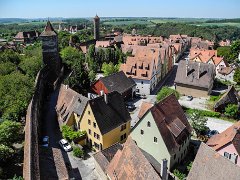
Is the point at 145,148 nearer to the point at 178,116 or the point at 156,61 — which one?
the point at 178,116

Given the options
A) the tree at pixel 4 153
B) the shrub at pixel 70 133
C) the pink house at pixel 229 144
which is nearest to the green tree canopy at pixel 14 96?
the shrub at pixel 70 133

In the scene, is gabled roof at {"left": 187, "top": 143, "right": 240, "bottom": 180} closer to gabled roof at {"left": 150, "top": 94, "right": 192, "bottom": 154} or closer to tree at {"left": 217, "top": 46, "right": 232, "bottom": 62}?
gabled roof at {"left": 150, "top": 94, "right": 192, "bottom": 154}

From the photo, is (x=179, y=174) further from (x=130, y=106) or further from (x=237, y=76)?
(x=237, y=76)

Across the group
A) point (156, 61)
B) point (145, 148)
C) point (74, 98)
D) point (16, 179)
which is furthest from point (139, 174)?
point (156, 61)

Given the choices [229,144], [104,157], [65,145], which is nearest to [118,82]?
[65,145]

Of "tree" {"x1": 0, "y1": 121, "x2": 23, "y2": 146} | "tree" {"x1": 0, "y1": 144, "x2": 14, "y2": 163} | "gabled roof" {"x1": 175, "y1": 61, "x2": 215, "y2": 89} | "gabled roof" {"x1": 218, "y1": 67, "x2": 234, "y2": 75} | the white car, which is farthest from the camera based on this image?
"gabled roof" {"x1": 218, "y1": 67, "x2": 234, "y2": 75}

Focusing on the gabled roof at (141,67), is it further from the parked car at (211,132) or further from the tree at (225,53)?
the tree at (225,53)

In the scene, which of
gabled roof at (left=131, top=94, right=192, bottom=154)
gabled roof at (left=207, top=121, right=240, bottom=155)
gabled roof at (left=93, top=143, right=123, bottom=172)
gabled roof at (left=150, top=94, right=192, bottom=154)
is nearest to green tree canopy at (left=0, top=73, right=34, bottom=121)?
gabled roof at (left=93, top=143, right=123, bottom=172)
